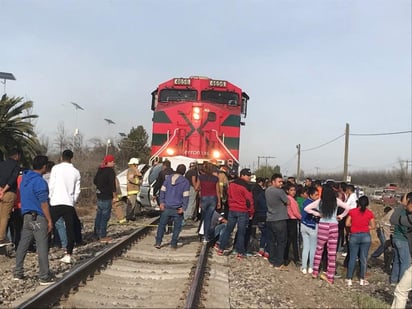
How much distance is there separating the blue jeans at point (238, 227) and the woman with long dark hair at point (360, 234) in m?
2.17

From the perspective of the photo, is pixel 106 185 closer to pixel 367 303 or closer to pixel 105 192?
pixel 105 192

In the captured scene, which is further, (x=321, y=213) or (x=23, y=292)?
(x=321, y=213)

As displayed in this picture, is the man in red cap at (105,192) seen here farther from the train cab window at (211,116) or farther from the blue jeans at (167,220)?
the train cab window at (211,116)

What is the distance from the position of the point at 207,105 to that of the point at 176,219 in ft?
24.8

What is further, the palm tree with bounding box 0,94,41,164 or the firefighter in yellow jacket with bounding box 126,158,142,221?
the palm tree with bounding box 0,94,41,164

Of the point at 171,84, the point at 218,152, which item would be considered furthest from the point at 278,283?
the point at 171,84

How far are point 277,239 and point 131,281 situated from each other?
313cm

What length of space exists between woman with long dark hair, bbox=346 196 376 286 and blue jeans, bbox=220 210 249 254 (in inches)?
85.3

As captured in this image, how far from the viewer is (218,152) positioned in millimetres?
16859

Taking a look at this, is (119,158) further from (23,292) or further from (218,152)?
(23,292)

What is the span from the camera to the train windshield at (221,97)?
1769 cm

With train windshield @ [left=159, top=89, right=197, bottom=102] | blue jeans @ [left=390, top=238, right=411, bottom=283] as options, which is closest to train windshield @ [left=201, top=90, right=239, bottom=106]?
train windshield @ [left=159, top=89, right=197, bottom=102]

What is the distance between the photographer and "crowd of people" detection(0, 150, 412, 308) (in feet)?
23.7

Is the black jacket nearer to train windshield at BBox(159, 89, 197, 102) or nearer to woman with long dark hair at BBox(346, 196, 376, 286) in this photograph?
woman with long dark hair at BBox(346, 196, 376, 286)
